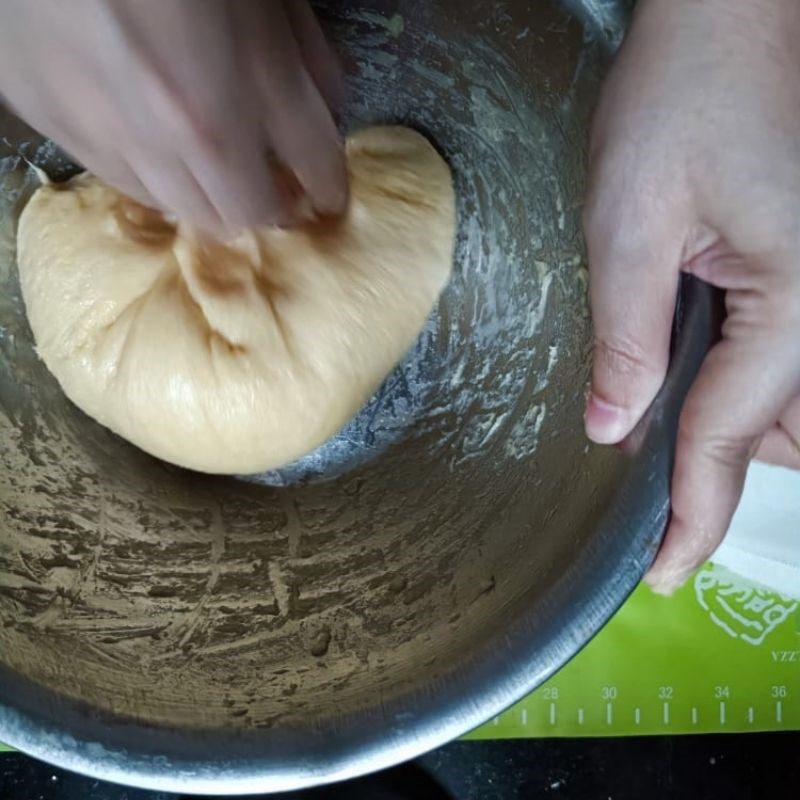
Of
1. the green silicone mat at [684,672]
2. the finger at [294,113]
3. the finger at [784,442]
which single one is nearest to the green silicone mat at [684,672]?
the green silicone mat at [684,672]

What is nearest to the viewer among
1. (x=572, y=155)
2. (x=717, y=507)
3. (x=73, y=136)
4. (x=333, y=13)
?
(x=73, y=136)

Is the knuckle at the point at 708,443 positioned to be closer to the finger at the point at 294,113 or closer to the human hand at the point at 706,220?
the human hand at the point at 706,220

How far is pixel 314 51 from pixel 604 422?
416 mm

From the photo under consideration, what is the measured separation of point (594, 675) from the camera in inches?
38.6

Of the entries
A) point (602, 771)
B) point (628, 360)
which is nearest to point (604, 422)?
point (628, 360)

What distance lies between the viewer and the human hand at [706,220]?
65 centimetres

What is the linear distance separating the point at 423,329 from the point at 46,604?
481 mm

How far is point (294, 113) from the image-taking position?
2.08 feet

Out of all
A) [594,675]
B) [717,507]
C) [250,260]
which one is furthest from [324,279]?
[594,675]

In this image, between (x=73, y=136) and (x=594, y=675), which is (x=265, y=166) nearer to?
(x=73, y=136)

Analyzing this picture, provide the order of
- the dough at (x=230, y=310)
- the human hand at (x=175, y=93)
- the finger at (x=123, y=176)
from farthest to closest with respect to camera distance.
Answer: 1. the dough at (x=230, y=310)
2. the finger at (x=123, y=176)
3. the human hand at (x=175, y=93)

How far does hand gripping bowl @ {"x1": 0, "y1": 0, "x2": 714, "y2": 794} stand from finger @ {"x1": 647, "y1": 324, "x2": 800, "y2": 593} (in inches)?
0.9

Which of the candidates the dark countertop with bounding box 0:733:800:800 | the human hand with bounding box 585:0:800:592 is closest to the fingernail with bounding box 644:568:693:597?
the human hand with bounding box 585:0:800:592

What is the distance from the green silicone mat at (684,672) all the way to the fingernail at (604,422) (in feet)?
1.37
